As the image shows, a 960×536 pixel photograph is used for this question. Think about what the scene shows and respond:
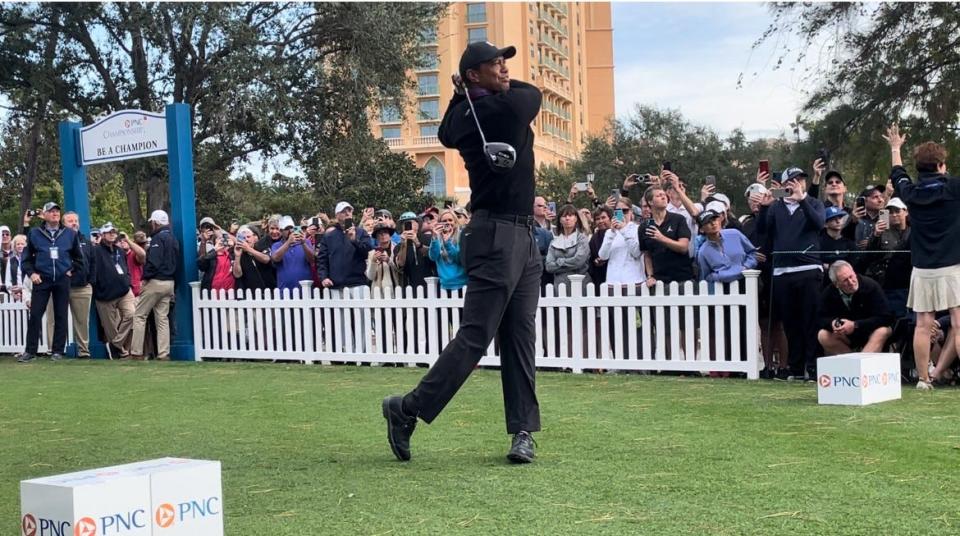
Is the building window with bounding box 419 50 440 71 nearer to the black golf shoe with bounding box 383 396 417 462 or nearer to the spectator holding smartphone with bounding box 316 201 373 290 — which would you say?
the spectator holding smartphone with bounding box 316 201 373 290

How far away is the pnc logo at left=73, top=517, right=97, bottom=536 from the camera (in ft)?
11.0

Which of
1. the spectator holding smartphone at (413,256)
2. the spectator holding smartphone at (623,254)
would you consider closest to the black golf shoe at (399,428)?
the spectator holding smartphone at (623,254)

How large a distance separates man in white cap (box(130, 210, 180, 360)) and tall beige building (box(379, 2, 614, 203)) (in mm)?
62134

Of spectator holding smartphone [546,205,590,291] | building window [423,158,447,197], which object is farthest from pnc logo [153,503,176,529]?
building window [423,158,447,197]

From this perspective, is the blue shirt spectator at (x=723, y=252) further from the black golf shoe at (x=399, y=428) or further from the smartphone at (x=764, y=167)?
the black golf shoe at (x=399, y=428)

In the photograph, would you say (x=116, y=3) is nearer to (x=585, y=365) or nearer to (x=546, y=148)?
(x=585, y=365)

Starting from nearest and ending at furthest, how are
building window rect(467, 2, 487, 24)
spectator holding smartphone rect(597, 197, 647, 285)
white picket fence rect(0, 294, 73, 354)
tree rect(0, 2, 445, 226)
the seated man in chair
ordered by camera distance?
the seated man in chair < spectator holding smartphone rect(597, 197, 647, 285) < white picket fence rect(0, 294, 73, 354) < tree rect(0, 2, 445, 226) < building window rect(467, 2, 487, 24)

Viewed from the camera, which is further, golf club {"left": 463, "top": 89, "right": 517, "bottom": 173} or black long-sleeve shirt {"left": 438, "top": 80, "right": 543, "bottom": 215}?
black long-sleeve shirt {"left": 438, "top": 80, "right": 543, "bottom": 215}

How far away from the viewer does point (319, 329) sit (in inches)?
547

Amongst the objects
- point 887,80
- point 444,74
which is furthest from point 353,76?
point 444,74

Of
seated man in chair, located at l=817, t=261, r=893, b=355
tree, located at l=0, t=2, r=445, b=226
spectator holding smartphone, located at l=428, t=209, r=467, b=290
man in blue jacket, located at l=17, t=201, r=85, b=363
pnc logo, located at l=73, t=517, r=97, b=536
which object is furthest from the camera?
tree, located at l=0, t=2, r=445, b=226

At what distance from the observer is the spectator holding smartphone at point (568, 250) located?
1218 cm

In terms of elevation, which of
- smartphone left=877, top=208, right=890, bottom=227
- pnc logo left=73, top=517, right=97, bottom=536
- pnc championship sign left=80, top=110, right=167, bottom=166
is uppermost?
pnc championship sign left=80, top=110, right=167, bottom=166

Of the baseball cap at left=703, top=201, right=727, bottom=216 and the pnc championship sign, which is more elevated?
the pnc championship sign
